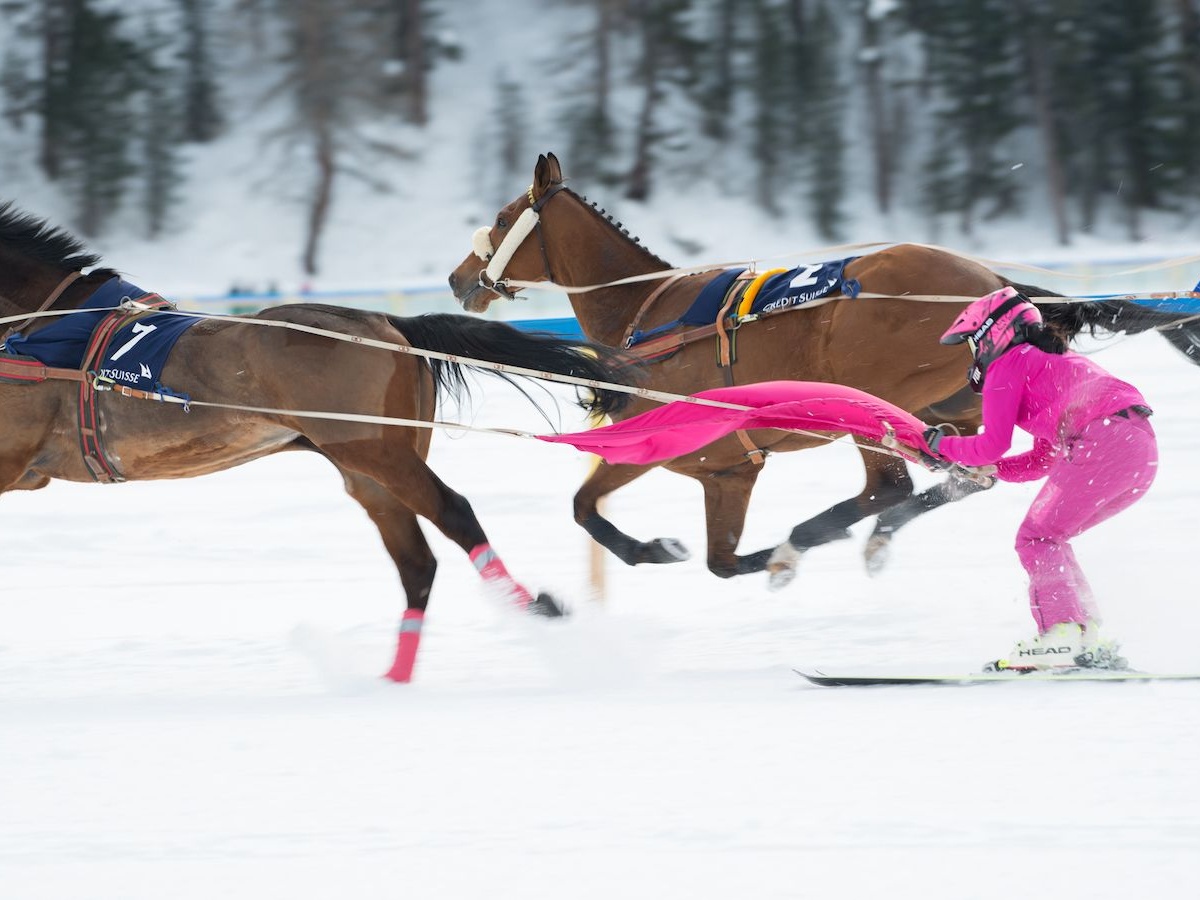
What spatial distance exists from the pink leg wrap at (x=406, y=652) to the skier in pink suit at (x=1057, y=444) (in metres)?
2.02

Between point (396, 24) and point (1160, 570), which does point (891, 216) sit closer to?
point (396, 24)

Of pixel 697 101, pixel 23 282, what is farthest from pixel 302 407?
pixel 697 101

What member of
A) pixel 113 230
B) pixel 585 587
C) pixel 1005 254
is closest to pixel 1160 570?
pixel 585 587

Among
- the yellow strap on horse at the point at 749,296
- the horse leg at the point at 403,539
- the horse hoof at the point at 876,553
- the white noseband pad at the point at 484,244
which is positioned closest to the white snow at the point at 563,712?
the horse hoof at the point at 876,553

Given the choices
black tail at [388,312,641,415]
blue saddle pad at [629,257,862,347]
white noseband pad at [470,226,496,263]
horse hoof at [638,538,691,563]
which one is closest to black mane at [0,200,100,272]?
black tail at [388,312,641,415]

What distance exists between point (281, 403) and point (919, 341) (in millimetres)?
2585

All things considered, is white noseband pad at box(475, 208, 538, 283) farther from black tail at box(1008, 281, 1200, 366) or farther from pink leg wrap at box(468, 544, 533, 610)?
black tail at box(1008, 281, 1200, 366)

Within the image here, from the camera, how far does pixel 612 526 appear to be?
18.4 ft

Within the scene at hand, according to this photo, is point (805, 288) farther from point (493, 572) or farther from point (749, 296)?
point (493, 572)

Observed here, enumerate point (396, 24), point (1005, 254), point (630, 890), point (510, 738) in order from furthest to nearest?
point (396, 24)
point (1005, 254)
point (510, 738)
point (630, 890)

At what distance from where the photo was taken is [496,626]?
19.7 feet

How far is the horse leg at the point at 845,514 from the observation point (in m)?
5.71

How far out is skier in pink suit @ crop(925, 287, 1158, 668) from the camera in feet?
14.2

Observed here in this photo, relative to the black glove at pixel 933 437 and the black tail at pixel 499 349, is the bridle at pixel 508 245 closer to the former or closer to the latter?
the black tail at pixel 499 349
